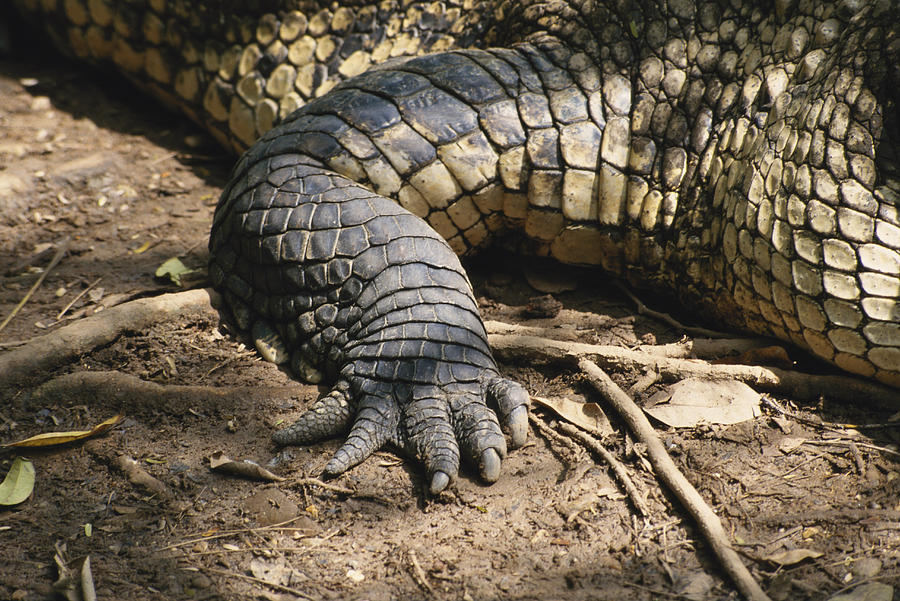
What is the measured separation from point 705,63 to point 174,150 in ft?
9.79

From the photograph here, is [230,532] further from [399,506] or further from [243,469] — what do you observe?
[399,506]

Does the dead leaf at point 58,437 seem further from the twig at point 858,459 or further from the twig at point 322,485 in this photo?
the twig at point 858,459

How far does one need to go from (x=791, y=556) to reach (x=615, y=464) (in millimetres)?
568

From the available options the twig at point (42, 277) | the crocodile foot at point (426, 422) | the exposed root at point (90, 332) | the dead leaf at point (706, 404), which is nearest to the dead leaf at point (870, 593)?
the dead leaf at point (706, 404)

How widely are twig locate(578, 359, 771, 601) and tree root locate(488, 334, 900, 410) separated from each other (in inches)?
3.5

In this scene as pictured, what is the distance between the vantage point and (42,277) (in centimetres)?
356

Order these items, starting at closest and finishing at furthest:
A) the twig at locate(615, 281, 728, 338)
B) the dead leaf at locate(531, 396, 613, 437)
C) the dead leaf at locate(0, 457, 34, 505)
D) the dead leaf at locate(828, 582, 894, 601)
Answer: the dead leaf at locate(828, 582, 894, 601)
the dead leaf at locate(0, 457, 34, 505)
the dead leaf at locate(531, 396, 613, 437)
the twig at locate(615, 281, 728, 338)

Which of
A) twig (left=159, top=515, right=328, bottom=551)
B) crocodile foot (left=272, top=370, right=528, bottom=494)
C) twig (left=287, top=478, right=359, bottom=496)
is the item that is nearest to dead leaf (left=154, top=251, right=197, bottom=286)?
crocodile foot (left=272, top=370, right=528, bottom=494)

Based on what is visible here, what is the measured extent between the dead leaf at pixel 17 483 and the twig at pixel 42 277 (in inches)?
35.5

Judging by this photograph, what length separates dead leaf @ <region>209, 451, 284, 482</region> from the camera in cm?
249

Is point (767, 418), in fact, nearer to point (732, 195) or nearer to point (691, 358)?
point (691, 358)

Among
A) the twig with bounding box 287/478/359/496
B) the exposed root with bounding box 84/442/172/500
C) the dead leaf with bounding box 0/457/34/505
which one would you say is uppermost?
the twig with bounding box 287/478/359/496

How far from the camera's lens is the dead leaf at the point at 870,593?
1979 millimetres

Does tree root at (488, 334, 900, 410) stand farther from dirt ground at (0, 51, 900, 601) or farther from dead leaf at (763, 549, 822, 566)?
dead leaf at (763, 549, 822, 566)
